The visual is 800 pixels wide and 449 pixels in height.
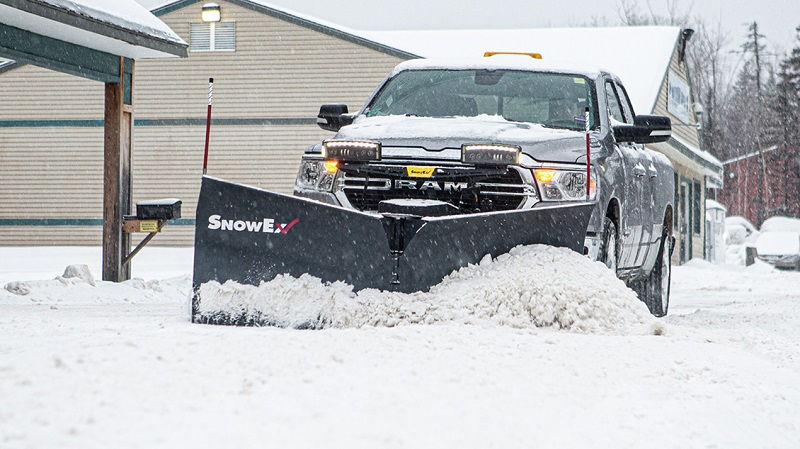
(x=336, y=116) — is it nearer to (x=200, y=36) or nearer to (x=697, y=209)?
(x=200, y=36)

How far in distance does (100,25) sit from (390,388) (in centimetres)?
779

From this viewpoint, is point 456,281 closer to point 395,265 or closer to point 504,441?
point 395,265

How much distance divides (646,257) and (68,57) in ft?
21.1

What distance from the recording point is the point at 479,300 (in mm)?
6027

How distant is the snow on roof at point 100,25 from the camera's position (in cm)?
1033

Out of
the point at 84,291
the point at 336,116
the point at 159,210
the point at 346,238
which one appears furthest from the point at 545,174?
the point at 159,210

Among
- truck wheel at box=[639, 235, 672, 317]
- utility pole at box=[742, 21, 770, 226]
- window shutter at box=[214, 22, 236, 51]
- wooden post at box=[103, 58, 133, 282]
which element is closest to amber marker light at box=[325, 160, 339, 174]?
truck wheel at box=[639, 235, 672, 317]

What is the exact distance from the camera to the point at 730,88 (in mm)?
70312

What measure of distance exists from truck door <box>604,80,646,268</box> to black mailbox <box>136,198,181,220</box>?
5.23 meters

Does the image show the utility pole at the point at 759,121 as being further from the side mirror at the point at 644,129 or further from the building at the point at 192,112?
the side mirror at the point at 644,129

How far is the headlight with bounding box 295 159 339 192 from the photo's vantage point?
6.86 m

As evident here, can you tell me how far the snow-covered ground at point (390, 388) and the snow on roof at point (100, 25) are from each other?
4632 mm

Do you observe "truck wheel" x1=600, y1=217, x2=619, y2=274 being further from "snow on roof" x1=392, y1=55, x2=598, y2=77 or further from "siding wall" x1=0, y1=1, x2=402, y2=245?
"siding wall" x1=0, y1=1, x2=402, y2=245

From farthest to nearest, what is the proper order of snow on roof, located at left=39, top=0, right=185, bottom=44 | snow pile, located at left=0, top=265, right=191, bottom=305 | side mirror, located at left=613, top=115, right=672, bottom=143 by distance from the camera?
1. snow on roof, located at left=39, top=0, right=185, bottom=44
2. snow pile, located at left=0, top=265, right=191, bottom=305
3. side mirror, located at left=613, top=115, right=672, bottom=143
